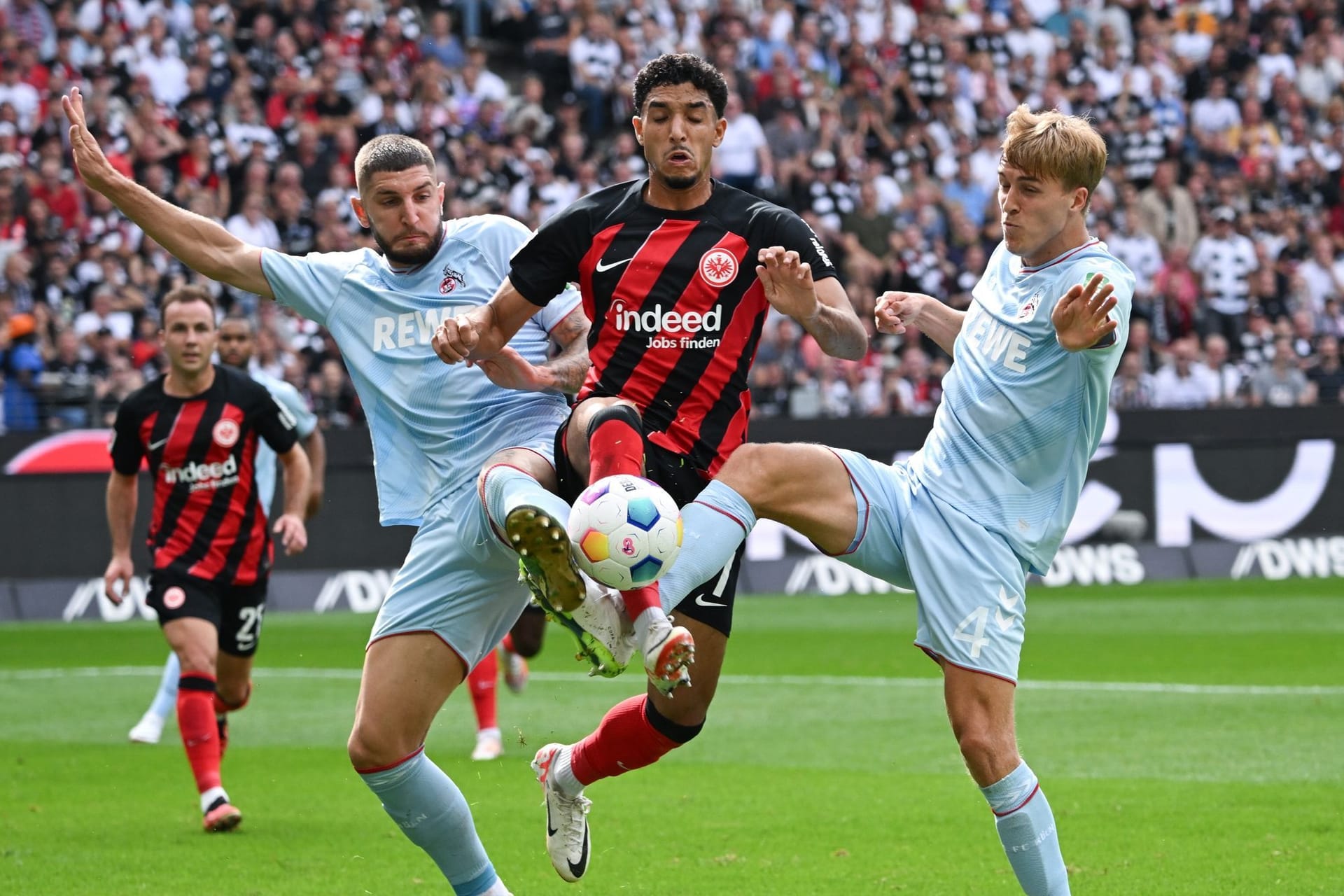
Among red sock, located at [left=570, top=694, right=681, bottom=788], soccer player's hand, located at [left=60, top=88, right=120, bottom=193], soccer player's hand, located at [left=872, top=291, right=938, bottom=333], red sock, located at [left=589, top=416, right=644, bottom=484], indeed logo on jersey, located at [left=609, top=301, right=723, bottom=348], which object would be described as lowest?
red sock, located at [left=570, top=694, right=681, bottom=788]

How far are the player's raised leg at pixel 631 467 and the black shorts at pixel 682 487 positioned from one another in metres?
0.10

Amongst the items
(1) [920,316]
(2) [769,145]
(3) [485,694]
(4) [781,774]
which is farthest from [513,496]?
(2) [769,145]

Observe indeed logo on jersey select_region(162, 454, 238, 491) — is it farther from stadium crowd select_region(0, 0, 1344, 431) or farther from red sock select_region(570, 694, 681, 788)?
stadium crowd select_region(0, 0, 1344, 431)

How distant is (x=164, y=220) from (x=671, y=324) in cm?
186

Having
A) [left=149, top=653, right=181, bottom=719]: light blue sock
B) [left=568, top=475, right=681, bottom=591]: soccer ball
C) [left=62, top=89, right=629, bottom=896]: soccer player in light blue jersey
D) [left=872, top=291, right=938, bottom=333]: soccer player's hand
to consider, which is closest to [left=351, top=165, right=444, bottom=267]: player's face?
[left=62, top=89, right=629, bottom=896]: soccer player in light blue jersey

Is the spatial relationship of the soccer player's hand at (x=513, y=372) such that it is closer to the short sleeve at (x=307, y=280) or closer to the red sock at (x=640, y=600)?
the short sleeve at (x=307, y=280)

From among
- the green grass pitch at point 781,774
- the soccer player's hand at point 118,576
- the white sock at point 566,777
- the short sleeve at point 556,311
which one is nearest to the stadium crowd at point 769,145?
the green grass pitch at point 781,774

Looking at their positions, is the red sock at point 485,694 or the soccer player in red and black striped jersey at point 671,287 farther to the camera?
the red sock at point 485,694

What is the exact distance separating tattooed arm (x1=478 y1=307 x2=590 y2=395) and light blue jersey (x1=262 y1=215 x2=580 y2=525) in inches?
7.9

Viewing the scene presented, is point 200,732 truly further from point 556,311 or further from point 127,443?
point 556,311

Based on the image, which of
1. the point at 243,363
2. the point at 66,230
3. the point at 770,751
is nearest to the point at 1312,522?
the point at 770,751

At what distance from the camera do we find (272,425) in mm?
9805

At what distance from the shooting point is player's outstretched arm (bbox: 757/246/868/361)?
5609 mm

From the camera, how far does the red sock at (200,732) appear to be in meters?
8.82
